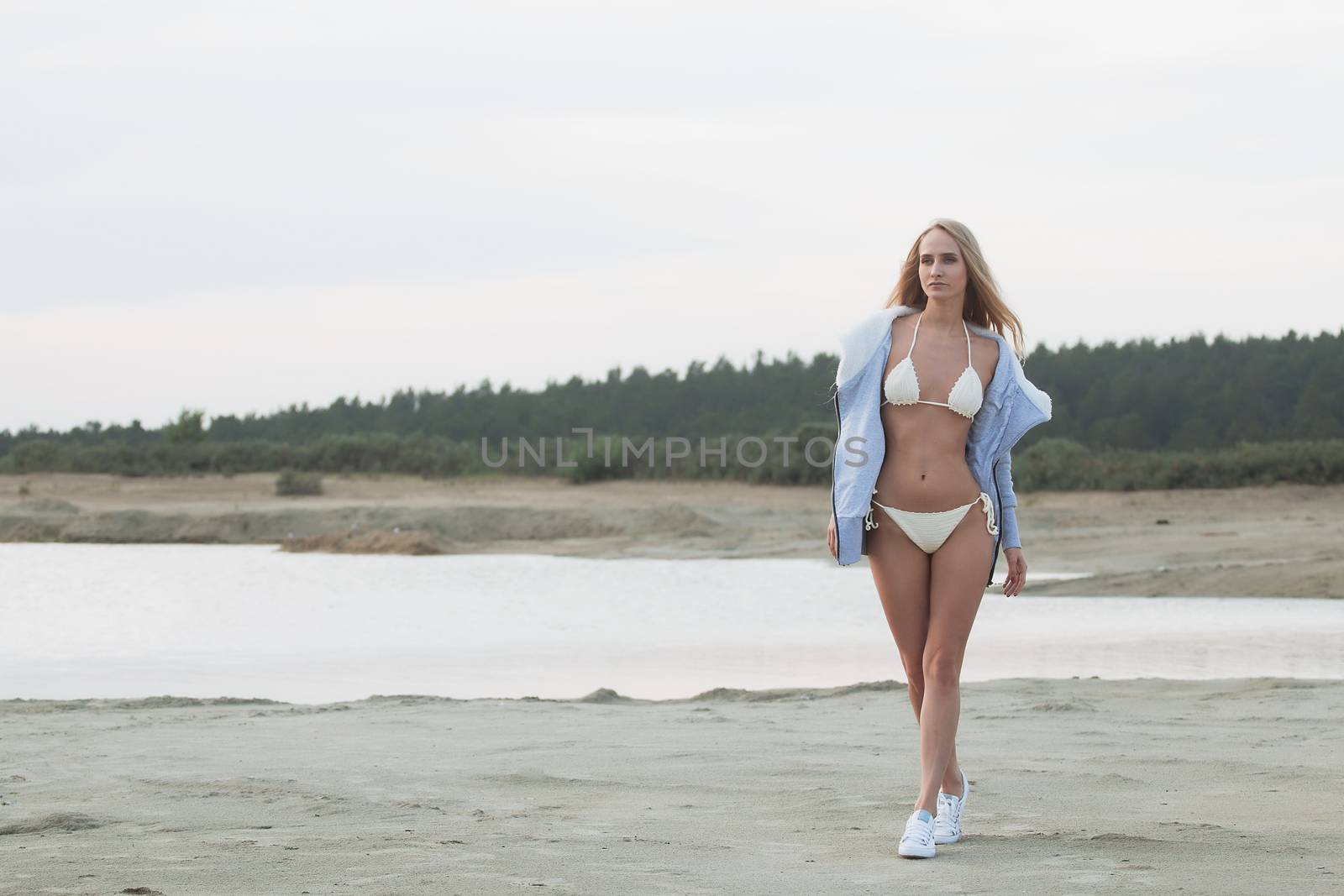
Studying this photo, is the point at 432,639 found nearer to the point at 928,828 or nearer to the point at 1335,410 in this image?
the point at 928,828

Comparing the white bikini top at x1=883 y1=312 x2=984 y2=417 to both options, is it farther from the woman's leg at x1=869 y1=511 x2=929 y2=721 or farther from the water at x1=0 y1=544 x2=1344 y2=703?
the water at x1=0 y1=544 x2=1344 y2=703

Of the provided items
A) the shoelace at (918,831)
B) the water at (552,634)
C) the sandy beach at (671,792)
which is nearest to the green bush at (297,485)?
the water at (552,634)

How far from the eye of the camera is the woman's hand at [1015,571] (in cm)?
464

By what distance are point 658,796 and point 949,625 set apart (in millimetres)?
1295

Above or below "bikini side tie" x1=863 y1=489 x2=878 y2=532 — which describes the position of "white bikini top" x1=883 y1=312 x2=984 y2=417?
above

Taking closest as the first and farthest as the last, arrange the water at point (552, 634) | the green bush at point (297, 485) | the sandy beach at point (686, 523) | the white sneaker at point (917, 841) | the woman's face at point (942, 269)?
1. the white sneaker at point (917, 841)
2. the woman's face at point (942, 269)
3. the water at point (552, 634)
4. the sandy beach at point (686, 523)
5. the green bush at point (297, 485)

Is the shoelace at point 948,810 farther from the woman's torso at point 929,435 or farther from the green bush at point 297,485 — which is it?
the green bush at point 297,485

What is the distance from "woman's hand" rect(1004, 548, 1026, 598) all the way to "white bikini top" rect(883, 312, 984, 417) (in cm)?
49

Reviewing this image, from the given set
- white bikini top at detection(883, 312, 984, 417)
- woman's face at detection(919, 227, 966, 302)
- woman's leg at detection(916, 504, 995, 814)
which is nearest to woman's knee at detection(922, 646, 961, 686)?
woman's leg at detection(916, 504, 995, 814)

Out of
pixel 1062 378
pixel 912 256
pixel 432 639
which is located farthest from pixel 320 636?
pixel 1062 378

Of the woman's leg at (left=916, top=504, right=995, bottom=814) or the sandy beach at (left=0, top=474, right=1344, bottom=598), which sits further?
the sandy beach at (left=0, top=474, right=1344, bottom=598)

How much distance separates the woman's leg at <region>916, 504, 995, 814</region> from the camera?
4.38 meters

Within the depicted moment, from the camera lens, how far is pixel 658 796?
507 centimetres

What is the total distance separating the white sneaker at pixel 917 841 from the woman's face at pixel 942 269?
5.16 ft
